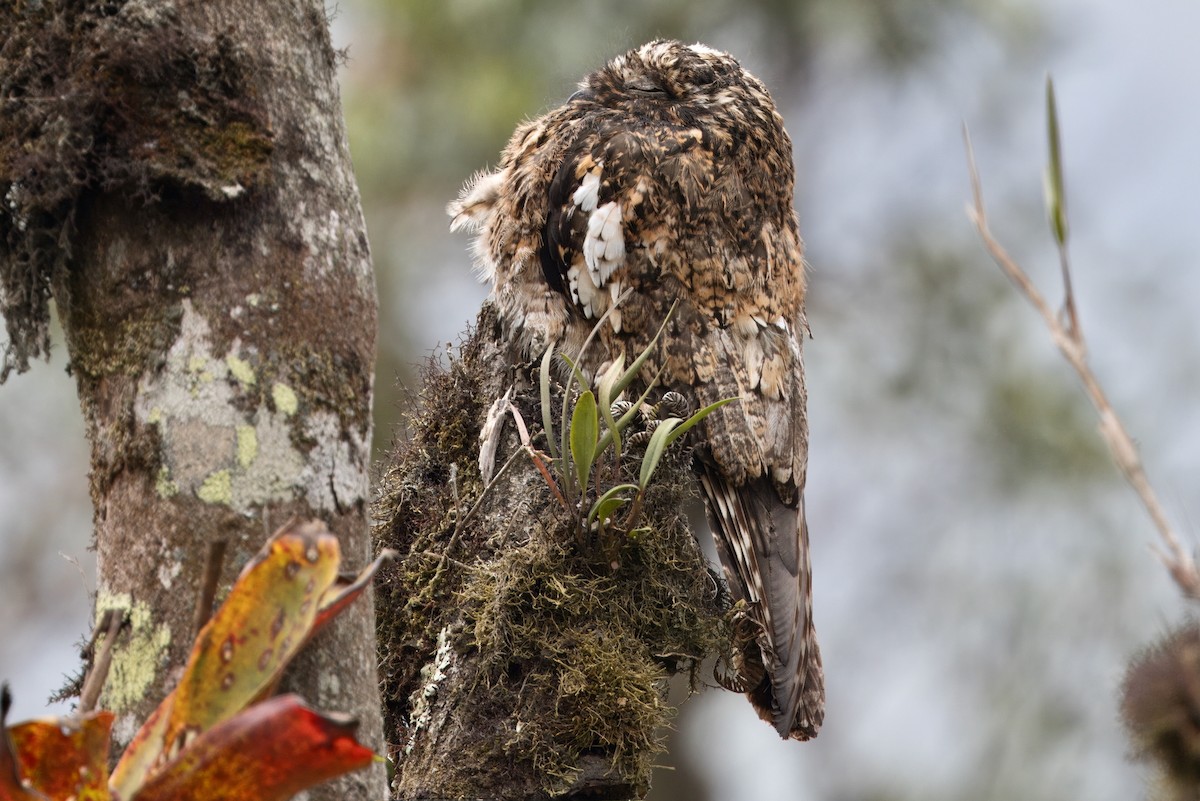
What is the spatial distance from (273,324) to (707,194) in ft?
6.57

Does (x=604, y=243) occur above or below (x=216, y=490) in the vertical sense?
above

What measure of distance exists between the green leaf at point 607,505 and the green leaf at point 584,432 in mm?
76

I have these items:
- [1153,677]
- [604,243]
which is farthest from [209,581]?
[604,243]

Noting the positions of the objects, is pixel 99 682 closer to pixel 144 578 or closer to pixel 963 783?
pixel 144 578

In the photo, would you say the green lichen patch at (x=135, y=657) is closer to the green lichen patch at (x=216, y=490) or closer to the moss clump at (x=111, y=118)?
the green lichen patch at (x=216, y=490)

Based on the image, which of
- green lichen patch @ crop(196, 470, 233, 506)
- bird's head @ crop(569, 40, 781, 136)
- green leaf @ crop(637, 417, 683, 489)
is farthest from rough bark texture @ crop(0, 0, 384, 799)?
bird's head @ crop(569, 40, 781, 136)

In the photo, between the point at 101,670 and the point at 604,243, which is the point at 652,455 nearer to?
the point at 604,243

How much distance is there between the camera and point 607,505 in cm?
271

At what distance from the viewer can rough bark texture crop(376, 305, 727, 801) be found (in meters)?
2.74

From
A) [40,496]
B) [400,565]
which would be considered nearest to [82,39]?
[400,565]

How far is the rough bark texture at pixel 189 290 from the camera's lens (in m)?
1.72

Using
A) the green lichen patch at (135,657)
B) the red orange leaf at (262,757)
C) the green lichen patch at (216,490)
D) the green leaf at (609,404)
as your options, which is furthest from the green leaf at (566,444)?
the red orange leaf at (262,757)

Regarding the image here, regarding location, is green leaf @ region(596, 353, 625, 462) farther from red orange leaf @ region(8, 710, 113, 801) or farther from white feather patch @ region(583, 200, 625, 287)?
red orange leaf @ region(8, 710, 113, 801)

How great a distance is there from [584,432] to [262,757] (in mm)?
1279
